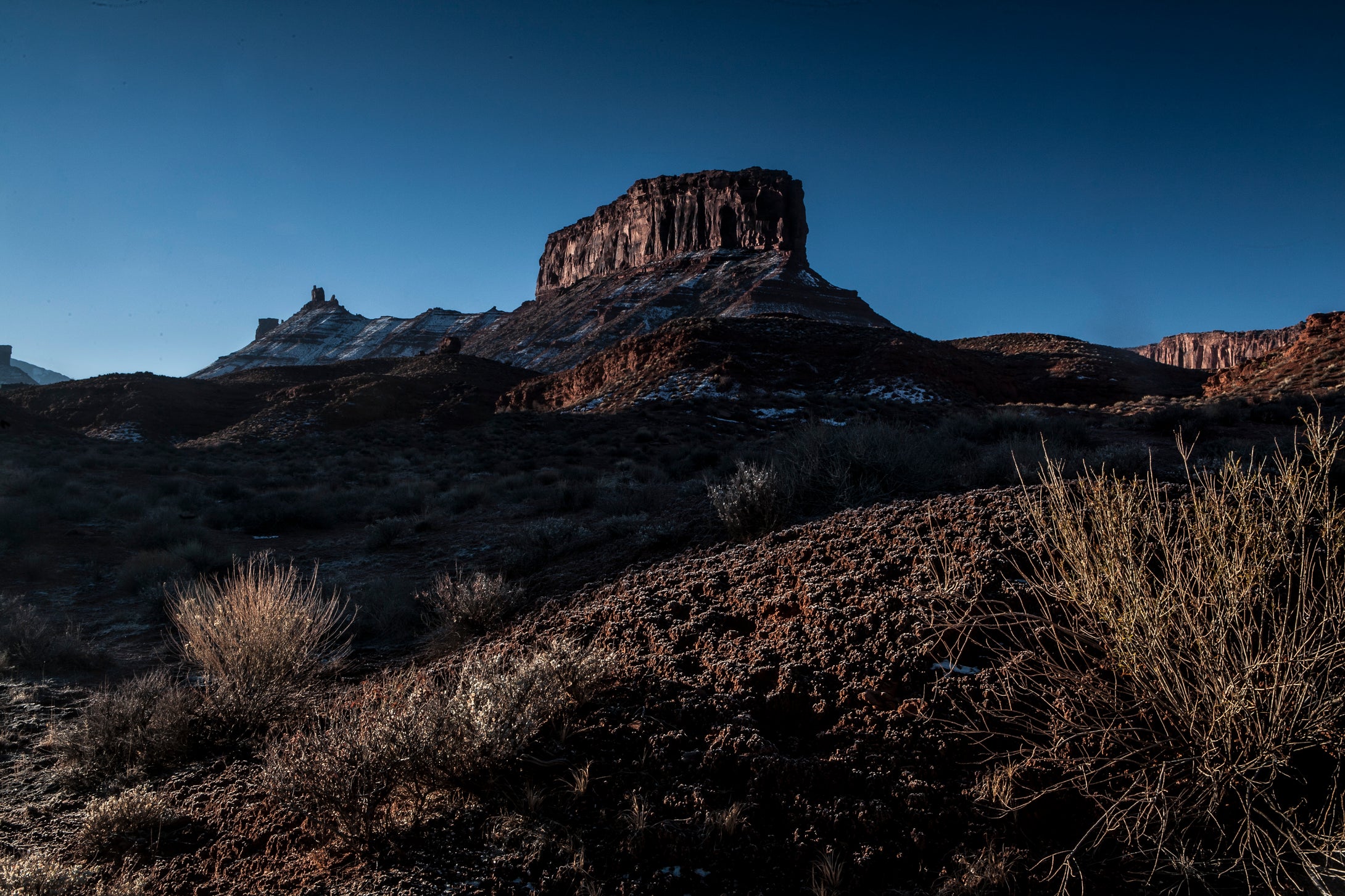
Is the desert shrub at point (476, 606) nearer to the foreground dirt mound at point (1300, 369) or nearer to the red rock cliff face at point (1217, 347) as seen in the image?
the foreground dirt mound at point (1300, 369)

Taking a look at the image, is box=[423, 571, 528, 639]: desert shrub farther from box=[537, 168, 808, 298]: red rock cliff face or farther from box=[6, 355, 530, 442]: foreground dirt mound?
box=[537, 168, 808, 298]: red rock cliff face

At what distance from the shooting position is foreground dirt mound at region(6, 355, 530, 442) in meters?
36.3

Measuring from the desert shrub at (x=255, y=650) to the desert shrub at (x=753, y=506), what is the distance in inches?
110

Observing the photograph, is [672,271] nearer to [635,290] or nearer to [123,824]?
[635,290]

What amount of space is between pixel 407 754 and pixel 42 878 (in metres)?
1.30

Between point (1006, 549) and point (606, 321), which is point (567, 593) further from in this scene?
point (606, 321)

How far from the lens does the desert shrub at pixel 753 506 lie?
486 cm

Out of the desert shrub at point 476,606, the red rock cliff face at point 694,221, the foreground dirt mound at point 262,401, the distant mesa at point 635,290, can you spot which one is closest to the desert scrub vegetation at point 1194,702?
the desert shrub at point 476,606

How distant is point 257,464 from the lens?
21.5 meters

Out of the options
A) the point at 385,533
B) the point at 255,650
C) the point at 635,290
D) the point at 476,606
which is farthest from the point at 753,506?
the point at 635,290

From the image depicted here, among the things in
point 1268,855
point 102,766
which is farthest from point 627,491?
point 1268,855

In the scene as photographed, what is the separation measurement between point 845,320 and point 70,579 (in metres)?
51.2

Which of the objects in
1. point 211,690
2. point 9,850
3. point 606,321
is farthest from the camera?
point 606,321

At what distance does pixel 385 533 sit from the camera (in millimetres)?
9672
